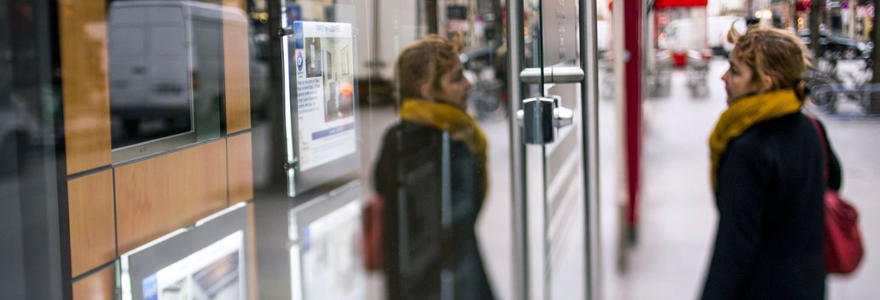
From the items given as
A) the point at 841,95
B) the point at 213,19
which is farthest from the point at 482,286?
the point at 841,95

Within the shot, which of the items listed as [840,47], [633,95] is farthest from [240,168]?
[633,95]

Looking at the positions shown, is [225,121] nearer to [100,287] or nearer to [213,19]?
[213,19]

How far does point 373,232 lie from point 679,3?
9.07 ft

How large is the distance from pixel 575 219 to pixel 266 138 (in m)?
1.42

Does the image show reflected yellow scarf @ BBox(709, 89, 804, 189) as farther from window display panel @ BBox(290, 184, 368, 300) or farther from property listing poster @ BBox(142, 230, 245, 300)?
property listing poster @ BBox(142, 230, 245, 300)

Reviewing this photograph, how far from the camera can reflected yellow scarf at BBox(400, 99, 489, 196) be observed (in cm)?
202

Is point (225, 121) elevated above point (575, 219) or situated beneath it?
elevated above

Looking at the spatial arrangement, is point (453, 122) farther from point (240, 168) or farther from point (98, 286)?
point (98, 286)

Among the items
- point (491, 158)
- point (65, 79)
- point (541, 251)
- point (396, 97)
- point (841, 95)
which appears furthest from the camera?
point (841, 95)

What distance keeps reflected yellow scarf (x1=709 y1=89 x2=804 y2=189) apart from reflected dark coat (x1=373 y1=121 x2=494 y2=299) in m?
0.76

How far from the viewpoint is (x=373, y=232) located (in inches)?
80.4

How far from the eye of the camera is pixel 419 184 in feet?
6.69

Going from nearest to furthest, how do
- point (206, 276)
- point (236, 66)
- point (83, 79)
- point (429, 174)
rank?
point (83, 79) < point (206, 276) < point (236, 66) < point (429, 174)

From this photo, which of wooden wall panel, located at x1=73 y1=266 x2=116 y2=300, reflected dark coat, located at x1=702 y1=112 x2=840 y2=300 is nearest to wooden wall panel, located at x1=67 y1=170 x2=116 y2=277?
wooden wall panel, located at x1=73 y1=266 x2=116 y2=300
